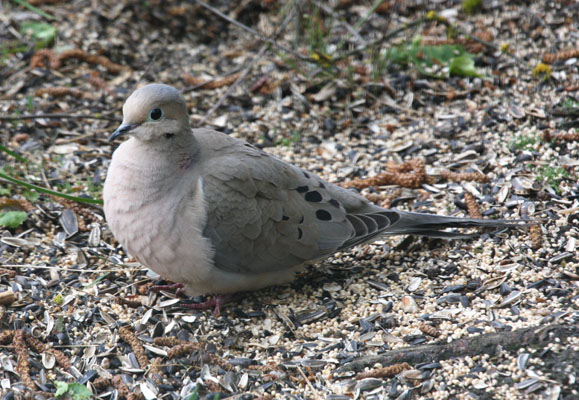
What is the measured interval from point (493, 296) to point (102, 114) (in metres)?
3.61

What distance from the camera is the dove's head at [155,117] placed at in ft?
13.0

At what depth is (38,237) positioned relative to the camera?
15.9ft

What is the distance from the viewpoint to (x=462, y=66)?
6.21 metres

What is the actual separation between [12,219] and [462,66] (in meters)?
3.88

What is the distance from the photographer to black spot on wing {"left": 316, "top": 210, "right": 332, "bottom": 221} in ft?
14.5

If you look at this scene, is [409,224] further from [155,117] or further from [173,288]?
[155,117]

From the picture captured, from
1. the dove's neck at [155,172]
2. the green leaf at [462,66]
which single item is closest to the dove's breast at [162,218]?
the dove's neck at [155,172]

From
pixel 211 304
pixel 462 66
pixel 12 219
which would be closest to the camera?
pixel 211 304

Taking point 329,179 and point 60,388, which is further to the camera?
point 329,179

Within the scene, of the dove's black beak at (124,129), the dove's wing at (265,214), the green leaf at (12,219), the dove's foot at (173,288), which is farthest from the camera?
the green leaf at (12,219)

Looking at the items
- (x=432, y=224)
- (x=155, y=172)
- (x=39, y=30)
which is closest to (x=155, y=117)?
(x=155, y=172)

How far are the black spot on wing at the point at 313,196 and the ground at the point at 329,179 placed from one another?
494mm

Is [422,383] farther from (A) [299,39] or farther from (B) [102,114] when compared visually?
(A) [299,39]

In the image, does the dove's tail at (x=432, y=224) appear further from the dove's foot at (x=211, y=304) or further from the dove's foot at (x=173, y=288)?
Result: the dove's foot at (x=173, y=288)
